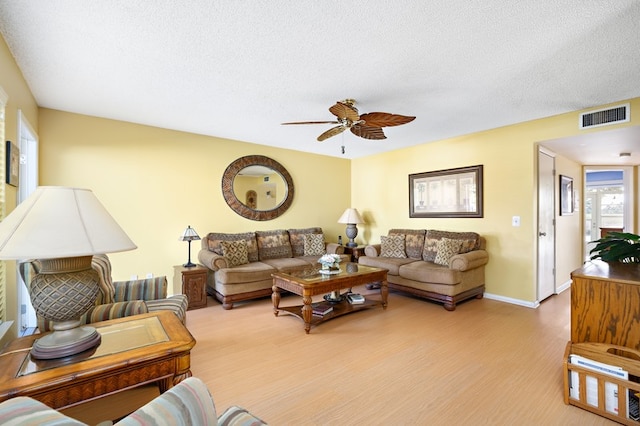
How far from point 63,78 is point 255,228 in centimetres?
303

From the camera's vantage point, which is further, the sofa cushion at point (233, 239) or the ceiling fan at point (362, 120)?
the sofa cushion at point (233, 239)

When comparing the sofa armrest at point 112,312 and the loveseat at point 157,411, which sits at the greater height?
the loveseat at point 157,411

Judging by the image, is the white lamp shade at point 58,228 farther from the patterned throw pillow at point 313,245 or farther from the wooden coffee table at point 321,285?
the patterned throw pillow at point 313,245

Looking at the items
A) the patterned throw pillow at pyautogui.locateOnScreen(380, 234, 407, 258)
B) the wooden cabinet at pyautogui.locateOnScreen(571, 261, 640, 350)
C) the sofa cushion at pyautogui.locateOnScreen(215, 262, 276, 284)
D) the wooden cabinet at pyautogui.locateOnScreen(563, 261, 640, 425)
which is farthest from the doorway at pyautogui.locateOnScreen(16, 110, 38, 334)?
the wooden cabinet at pyautogui.locateOnScreen(571, 261, 640, 350)

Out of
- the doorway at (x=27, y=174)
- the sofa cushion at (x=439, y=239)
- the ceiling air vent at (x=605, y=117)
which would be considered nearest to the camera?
the doorway at (x=27, y=174)

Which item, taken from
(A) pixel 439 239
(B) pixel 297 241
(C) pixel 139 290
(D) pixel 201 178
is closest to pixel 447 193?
(A) pixel 439 239

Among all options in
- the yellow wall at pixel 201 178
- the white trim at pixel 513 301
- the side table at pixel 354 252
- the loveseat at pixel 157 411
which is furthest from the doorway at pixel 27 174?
the white trim at pixel 513 301

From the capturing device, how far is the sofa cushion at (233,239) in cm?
418

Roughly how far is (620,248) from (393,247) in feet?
9.05

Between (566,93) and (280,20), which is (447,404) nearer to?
(280,20)

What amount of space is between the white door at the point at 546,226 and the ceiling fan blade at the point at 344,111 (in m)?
2.78

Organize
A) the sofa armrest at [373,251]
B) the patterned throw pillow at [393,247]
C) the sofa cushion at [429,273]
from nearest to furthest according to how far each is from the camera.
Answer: the sofa cushion at [429,273] → the patterned throw pillow at [393,247] → the sofa armrest at [373,251]

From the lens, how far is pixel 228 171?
4641 millimetres

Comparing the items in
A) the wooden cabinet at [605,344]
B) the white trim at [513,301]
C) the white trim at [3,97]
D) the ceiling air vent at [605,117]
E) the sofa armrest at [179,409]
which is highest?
the ceiling air vent at [605,117]
